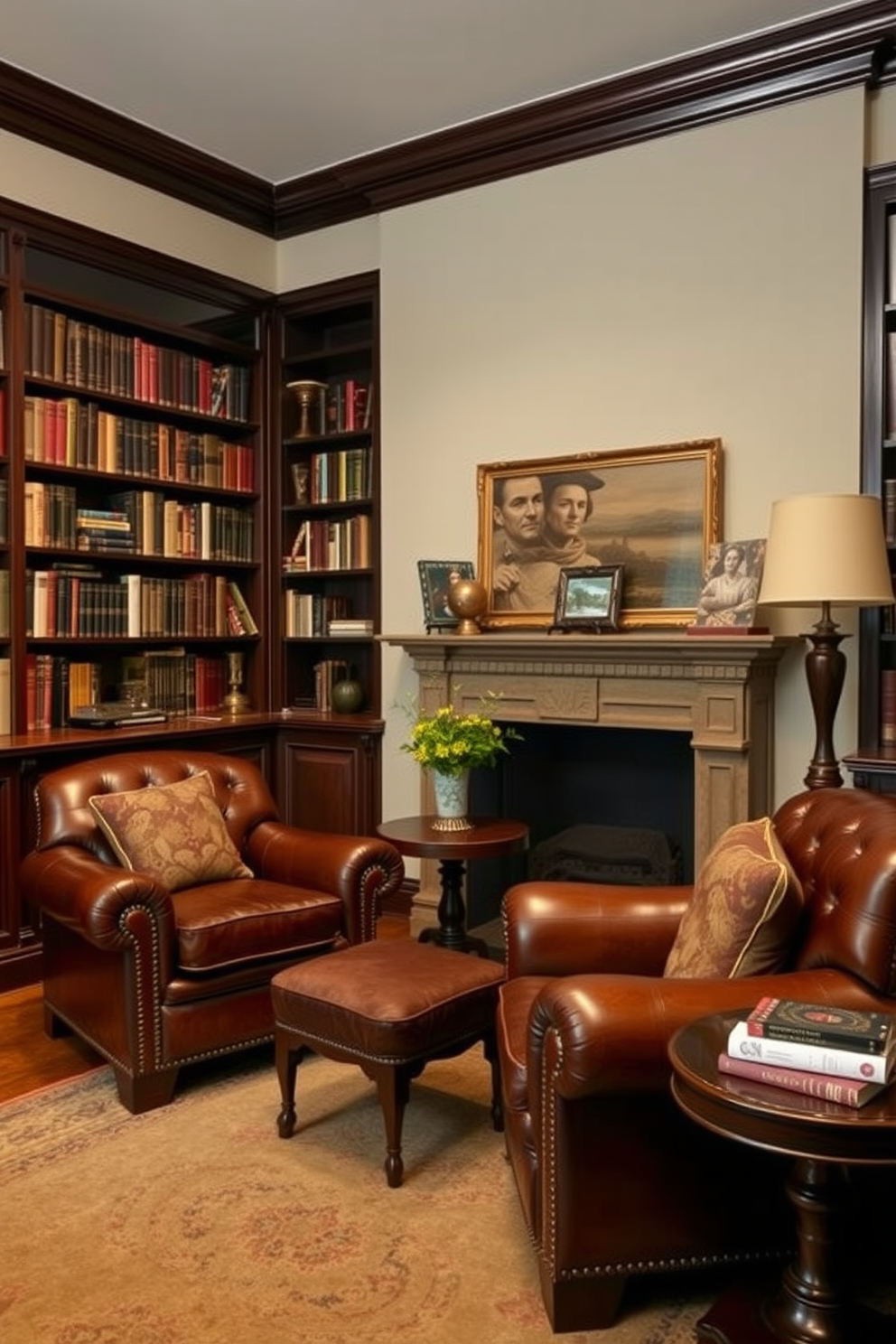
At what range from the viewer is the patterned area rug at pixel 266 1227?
6.29ft

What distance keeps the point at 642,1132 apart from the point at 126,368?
12.2 ft

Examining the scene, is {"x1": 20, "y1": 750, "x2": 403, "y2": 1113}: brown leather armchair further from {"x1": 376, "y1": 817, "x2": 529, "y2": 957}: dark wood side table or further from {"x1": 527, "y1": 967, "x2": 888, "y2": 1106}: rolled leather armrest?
{"x1": 527, "y1": 967, "x2": 888, "y2": 1106}: rolled leather armrest

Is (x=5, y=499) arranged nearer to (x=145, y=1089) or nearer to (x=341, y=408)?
(x=341, y=408)

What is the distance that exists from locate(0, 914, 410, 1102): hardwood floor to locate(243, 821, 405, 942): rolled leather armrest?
75cm

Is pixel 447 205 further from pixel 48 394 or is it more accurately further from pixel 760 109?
pixel 48 394

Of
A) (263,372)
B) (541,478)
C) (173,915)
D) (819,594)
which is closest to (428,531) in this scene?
(541,478)

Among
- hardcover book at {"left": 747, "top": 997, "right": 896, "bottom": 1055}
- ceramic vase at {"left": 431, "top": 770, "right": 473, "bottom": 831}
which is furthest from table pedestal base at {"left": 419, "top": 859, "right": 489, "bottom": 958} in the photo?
hardcover book at {"left": 747, "top": 997, "right": 896, "bottom": 1055}

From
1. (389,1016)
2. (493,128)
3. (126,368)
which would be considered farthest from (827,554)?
(126,368)

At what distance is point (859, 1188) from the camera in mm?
2053

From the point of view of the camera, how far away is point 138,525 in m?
4.54

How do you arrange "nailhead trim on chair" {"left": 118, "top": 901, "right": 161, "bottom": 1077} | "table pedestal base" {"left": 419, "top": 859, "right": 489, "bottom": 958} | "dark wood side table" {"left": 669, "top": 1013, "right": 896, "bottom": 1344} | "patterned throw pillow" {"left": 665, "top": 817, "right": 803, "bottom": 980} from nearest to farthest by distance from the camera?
1. "dark wood side table" {"left": 669, "top": 1013, "right": 896, "bottom": 1344}
2. "patterned throw pillow" {"left": 665, "top": 817, "right": 803, "bottom": 980}
3. "nailhead trim on chair" {"left": 118, "top": 901, "right": 161, "bottom": 1077}
4. "table pedestal base" {"left": 419, "top": 859, "right": 489, "bottom": 958}

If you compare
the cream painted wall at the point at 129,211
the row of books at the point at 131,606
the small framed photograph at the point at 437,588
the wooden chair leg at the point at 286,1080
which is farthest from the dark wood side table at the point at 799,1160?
the cream painted wall at the point at 129,211

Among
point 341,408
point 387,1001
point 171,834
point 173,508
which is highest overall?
point 341,408

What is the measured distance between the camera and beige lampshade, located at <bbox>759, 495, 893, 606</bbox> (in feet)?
9.92
